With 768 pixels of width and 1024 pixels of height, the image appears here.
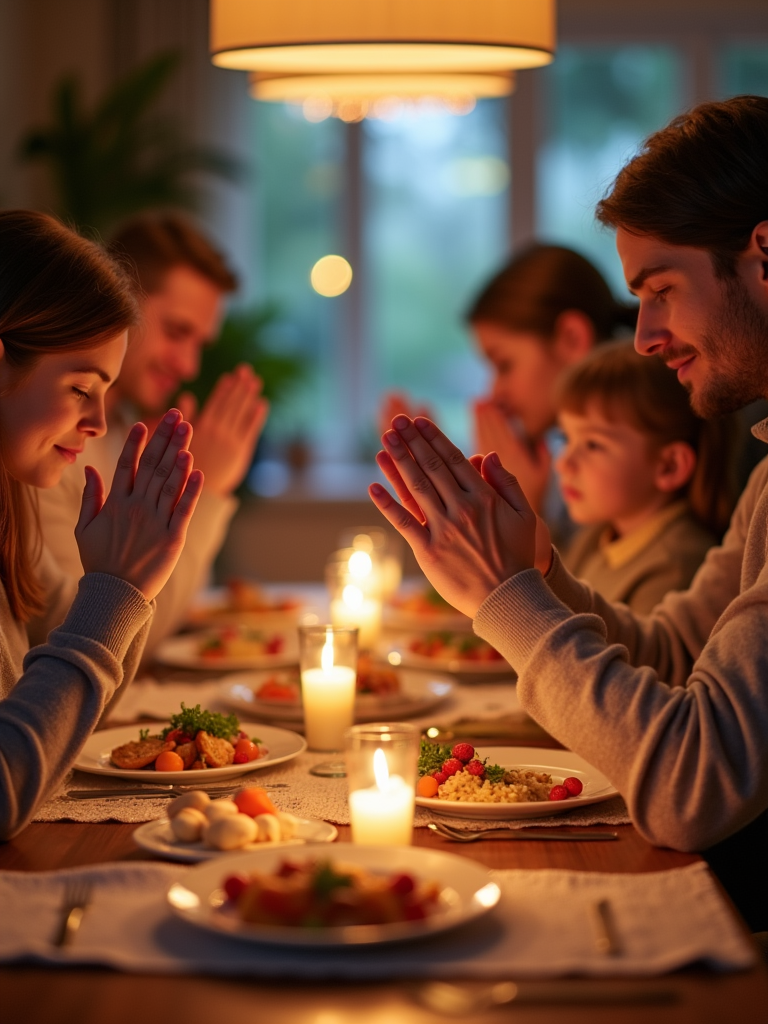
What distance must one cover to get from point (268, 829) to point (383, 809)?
0.12 meters

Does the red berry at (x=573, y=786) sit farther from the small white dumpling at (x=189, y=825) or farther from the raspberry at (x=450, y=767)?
the small white dumpling at (x=189, y=825)

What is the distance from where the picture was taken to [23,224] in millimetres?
1716

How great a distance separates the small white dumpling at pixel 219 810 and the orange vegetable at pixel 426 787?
0.26 meters

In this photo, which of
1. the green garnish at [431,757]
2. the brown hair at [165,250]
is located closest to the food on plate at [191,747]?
the green garnish at [431,757]

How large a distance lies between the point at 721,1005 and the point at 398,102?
7.35 ft

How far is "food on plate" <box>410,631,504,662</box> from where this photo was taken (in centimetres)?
246

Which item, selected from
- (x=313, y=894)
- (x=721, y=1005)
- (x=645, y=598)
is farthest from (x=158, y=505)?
(x=645, y=598)

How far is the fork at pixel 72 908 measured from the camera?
1083mm

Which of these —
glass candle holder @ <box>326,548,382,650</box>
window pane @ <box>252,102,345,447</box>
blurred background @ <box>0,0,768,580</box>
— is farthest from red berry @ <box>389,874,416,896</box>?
window pane @ <box>252,102,345,447</box>

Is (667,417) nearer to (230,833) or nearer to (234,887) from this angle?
(230,833)

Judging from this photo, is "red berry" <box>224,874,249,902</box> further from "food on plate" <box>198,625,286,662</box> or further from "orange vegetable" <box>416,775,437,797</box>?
"food on plate" <box>198,625,286,662</box>

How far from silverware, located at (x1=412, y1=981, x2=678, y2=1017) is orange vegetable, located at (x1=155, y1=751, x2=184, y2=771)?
26.4 inches

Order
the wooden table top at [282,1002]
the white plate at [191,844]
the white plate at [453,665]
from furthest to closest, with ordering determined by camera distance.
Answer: the white plate at [453,665]
the white plate at [191,844]
the wooden table top at [282,1002]

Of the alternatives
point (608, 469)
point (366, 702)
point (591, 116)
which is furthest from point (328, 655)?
point (591, 116)
